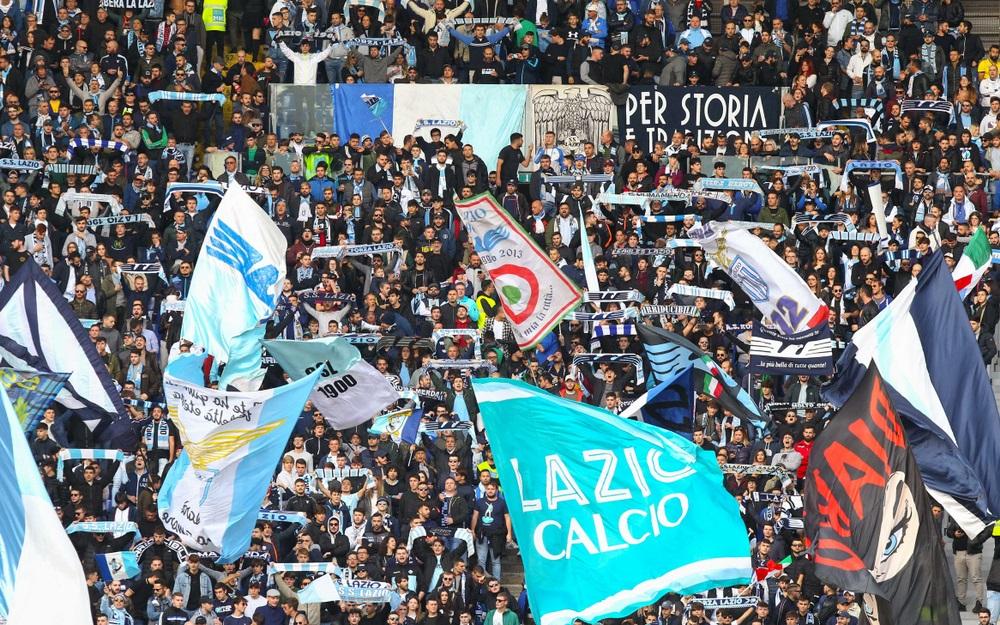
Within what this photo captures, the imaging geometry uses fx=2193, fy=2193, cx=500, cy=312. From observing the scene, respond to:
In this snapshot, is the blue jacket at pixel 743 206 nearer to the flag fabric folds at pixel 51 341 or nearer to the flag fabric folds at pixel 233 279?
the flag fabric folds at pixel 233 279

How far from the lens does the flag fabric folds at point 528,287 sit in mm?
25250

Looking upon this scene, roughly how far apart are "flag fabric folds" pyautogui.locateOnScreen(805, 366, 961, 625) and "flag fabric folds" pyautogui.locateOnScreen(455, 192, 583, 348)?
9375mm

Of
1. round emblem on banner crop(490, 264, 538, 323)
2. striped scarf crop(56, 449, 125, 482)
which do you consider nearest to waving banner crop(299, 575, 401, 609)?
striped scarf crop(56, 449, 125, 482)

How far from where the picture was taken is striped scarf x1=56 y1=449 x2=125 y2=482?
24.6 meters

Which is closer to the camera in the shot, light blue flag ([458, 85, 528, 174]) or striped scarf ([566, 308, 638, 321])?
striped scarf ([566, 308, 638, 321])

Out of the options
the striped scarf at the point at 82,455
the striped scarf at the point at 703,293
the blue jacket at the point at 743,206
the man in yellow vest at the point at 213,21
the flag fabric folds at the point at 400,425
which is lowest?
the striped scarf at the point at 82,455

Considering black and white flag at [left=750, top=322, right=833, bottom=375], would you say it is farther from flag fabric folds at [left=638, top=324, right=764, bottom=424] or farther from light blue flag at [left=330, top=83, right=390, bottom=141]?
light blue flag at [left=330, top=83, right=390, bottom=141]

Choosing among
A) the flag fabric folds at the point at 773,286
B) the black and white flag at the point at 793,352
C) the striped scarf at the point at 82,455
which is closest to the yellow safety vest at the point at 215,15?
the striped scarf at the point at 82,455

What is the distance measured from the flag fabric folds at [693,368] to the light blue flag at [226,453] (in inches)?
150

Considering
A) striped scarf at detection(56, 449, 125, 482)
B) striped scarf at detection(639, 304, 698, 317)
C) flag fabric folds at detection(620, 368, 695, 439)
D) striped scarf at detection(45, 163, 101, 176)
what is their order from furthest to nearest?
striped scarf at detection(45, 163, 101, 176) < striped scarf at detection(639, 304, 698, 317) < striped scarf at detection(56, 449, 125, 482) < flag fabric folds at detection(620, 368, 695, 439)

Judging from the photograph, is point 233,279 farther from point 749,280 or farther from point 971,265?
point 971,265

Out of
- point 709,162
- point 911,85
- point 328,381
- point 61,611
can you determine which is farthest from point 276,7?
point 61,611

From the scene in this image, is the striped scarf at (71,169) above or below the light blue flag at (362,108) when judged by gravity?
below

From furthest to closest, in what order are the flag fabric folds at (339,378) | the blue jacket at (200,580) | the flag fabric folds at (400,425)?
the flag fabric folds at (400,425) < the blue jacket at (200,580) < the flag fabric folds at (339,378)
